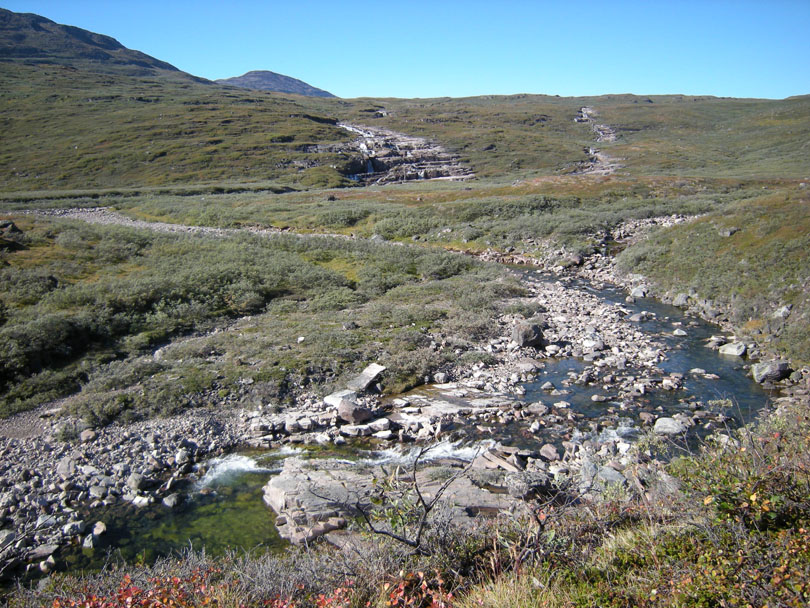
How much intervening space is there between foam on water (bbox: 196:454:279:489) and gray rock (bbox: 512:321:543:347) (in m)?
11.4

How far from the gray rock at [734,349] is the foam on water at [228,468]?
17462 mm

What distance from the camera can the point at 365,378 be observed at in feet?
55.7

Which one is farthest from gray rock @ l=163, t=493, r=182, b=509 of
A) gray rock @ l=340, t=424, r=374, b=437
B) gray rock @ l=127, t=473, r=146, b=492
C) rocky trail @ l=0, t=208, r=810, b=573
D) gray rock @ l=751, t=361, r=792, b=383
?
gray rock @ l=751, t=361, r=792, b=383

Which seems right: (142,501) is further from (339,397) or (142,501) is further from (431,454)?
(431,454)

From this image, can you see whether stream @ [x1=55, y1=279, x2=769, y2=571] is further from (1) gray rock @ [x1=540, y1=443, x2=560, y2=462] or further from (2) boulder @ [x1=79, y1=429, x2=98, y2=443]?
(2) boulder @ [x1=79, y1=429, x2=98, y2=443]

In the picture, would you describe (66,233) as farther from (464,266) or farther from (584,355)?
(584,355)

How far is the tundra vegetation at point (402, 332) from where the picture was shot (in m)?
5.88

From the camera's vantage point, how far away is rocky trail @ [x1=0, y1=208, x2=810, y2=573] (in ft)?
33.8

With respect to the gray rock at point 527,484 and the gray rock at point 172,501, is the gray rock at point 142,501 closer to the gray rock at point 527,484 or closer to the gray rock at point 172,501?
the gray rock at point 172,501

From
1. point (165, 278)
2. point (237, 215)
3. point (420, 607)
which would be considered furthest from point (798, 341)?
point (237, 215)

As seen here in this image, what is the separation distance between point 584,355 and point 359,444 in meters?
10.3

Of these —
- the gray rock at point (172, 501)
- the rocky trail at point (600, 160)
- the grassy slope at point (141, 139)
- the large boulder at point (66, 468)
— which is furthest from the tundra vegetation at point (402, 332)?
the rocky trail at point (600, 160)

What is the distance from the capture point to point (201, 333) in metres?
22.0

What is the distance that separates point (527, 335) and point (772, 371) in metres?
8.29
